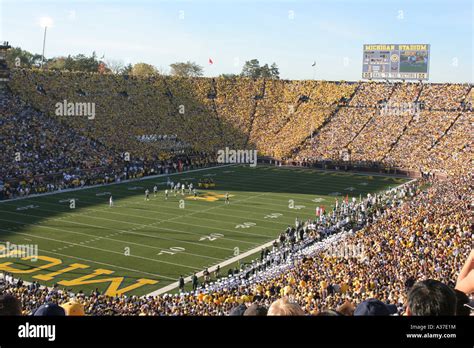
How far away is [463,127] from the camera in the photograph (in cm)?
5166

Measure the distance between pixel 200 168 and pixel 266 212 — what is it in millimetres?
18070

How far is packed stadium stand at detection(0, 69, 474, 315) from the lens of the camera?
14.6m

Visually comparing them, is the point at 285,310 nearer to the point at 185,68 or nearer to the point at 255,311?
the point at 255,311

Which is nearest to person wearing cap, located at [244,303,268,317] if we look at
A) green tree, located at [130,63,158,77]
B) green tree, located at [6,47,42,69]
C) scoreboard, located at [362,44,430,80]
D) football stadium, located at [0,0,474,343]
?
football stadium, located at [0,0,474,343]

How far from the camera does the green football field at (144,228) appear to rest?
65.6ft

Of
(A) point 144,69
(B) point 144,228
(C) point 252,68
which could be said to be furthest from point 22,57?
(B) point 144,228

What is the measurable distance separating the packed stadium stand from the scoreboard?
159 centimetres

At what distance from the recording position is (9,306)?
10.2 ft

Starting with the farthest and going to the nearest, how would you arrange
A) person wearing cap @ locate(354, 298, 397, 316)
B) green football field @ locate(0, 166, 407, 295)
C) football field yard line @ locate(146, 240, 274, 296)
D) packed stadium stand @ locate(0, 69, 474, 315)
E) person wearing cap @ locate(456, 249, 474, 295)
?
green football field @ locate(0, 166, 407, 295), football field yard line @ locate(146, 240, 274, 296), packed stadium stand @ locate(0, 69, 474, 315), person wearing cap @ locate(456, 249, 474, 295), person wearing cap @ locate(354, 298, 397, 316)

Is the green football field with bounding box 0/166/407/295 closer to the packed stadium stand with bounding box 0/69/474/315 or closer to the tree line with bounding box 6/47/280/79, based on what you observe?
the packed stadium stand with bounding box 0/69/474/315

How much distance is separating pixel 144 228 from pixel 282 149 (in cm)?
3081

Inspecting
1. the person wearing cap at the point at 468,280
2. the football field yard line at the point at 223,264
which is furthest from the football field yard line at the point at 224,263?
the person wearing cap at the point at 468,280
